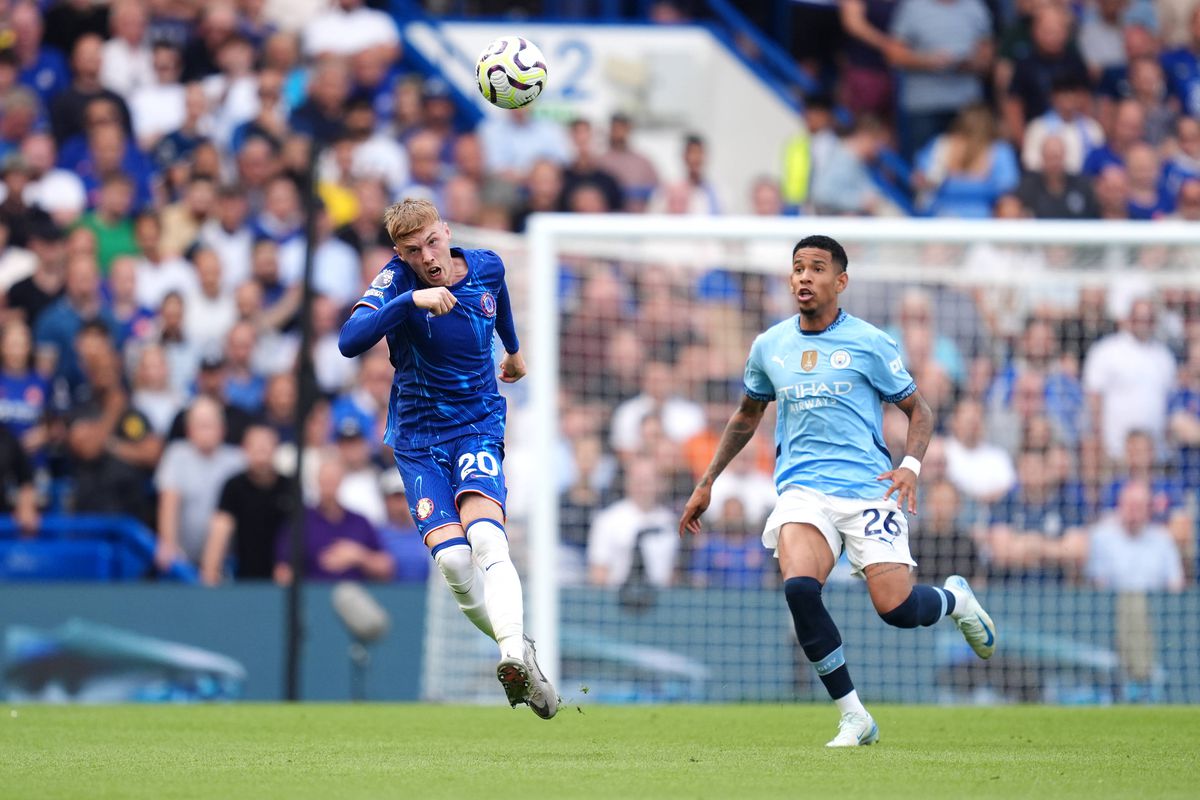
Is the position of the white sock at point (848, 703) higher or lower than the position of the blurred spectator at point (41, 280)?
lower

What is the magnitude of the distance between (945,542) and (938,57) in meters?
7.76

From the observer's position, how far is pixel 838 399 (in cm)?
981

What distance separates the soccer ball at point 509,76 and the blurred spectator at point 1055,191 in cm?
931

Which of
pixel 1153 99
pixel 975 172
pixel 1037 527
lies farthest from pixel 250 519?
pixel 1153 99

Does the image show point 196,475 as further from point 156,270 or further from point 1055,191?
point 1055,191

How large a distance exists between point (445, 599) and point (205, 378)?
10.3 feet

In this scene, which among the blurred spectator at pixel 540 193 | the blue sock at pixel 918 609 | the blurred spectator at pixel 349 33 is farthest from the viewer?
the blurred spectator at pixel 349 33

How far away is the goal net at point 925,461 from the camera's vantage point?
14.5 metres

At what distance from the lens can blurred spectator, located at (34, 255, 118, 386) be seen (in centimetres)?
1664

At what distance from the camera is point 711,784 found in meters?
7.82

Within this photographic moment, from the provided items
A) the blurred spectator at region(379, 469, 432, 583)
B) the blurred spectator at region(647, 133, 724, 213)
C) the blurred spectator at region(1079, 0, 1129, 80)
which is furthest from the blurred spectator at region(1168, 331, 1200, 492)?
the blurred spectator at region(1079, 0, 1129, 80)

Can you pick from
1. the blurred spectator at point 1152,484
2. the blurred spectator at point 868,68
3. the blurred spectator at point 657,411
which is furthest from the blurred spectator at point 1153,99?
the blurred spectator at point 657,411

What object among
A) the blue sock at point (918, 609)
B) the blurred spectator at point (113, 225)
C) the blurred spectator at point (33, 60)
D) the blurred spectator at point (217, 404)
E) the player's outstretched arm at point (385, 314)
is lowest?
the blue sock at point (918, 609)

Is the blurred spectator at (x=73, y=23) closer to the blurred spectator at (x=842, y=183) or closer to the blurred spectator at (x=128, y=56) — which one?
the blurred spectator at (x=128, y=56)
